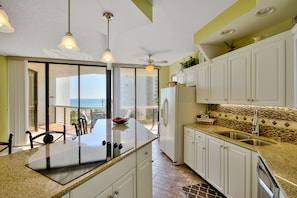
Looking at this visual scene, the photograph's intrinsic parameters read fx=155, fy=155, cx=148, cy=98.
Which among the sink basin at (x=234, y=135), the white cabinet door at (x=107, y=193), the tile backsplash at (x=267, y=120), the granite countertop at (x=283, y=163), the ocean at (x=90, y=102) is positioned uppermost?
the ocean at (x=90, y=102)

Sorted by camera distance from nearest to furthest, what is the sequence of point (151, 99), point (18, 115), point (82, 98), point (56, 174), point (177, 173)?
point (56, 174)
point (177, 173)
point (18, 115)
point (82, 98)
point (151, 99)

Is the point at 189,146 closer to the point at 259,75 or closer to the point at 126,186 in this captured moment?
the point at 259,75

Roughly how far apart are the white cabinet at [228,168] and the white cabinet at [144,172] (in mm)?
1083

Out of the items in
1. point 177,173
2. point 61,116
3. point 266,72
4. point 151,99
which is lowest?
point 177,173

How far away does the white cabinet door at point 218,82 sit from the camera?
2.61 metres

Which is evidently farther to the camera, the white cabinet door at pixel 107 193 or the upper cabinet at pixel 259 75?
the upper cabinet at pixel 259 75

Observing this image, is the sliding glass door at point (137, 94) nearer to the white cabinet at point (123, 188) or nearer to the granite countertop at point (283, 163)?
the white cabinet at point (123, 188)

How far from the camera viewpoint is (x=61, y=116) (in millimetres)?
5363

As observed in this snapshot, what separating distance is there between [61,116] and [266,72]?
5719 millimetres

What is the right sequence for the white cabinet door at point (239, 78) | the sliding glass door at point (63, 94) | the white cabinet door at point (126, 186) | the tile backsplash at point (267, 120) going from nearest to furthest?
1. the white cabinet door at point (126, 186)
2. the tile backsplash at point (267, 120)
3. the white cabinet door at point (239, 78)
4. the sliding glass door at point (63, 94)

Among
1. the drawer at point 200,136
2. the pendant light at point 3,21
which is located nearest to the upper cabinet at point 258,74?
the drawer at point 200,136

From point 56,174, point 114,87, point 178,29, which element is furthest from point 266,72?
point 114,87

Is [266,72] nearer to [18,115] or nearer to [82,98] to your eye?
[82,98]

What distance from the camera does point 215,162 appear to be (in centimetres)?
236
